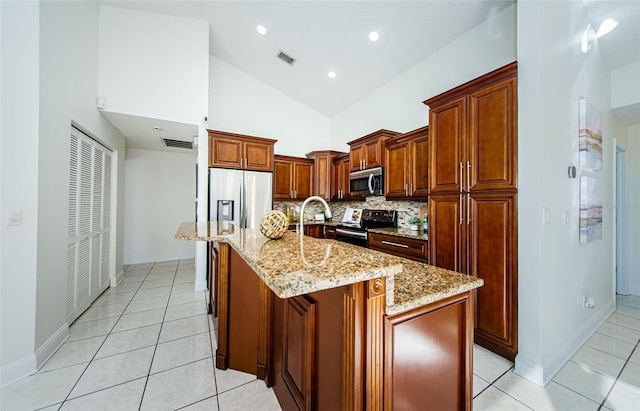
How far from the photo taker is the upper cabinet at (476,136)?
1.81m

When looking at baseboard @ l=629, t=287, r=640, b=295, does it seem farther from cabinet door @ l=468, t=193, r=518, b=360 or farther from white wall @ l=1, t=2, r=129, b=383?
white wall @ l=1, t=2, r=129, b=383

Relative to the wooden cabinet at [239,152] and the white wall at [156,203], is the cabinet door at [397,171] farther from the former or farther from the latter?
the white wall at [156,203]

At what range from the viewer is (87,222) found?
281 cm

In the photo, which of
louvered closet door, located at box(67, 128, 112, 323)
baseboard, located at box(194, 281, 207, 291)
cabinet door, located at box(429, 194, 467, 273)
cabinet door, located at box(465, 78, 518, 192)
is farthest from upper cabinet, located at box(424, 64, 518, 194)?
louvered closet door, located at box(67, 128, 112, 323)

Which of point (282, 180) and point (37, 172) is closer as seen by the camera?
point (37, 172)

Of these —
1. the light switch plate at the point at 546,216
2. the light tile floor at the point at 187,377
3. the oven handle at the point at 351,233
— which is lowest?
the light tile floor at the point at 187,377

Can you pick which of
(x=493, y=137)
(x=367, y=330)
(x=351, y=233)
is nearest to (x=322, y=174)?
(x=351, y=233)

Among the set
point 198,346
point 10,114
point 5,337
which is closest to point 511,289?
point 198,346

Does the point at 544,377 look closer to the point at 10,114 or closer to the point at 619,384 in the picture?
the point at 619,384

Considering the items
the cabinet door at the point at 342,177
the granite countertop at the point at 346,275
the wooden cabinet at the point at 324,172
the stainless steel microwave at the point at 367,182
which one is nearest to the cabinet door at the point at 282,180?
the wooden cabinet at the point at 324,172

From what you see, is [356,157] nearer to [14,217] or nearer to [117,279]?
[14,217]

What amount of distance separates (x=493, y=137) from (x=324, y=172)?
310cm

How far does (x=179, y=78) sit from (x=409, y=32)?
3.04 meters

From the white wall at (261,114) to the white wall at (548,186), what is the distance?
12.7ft
